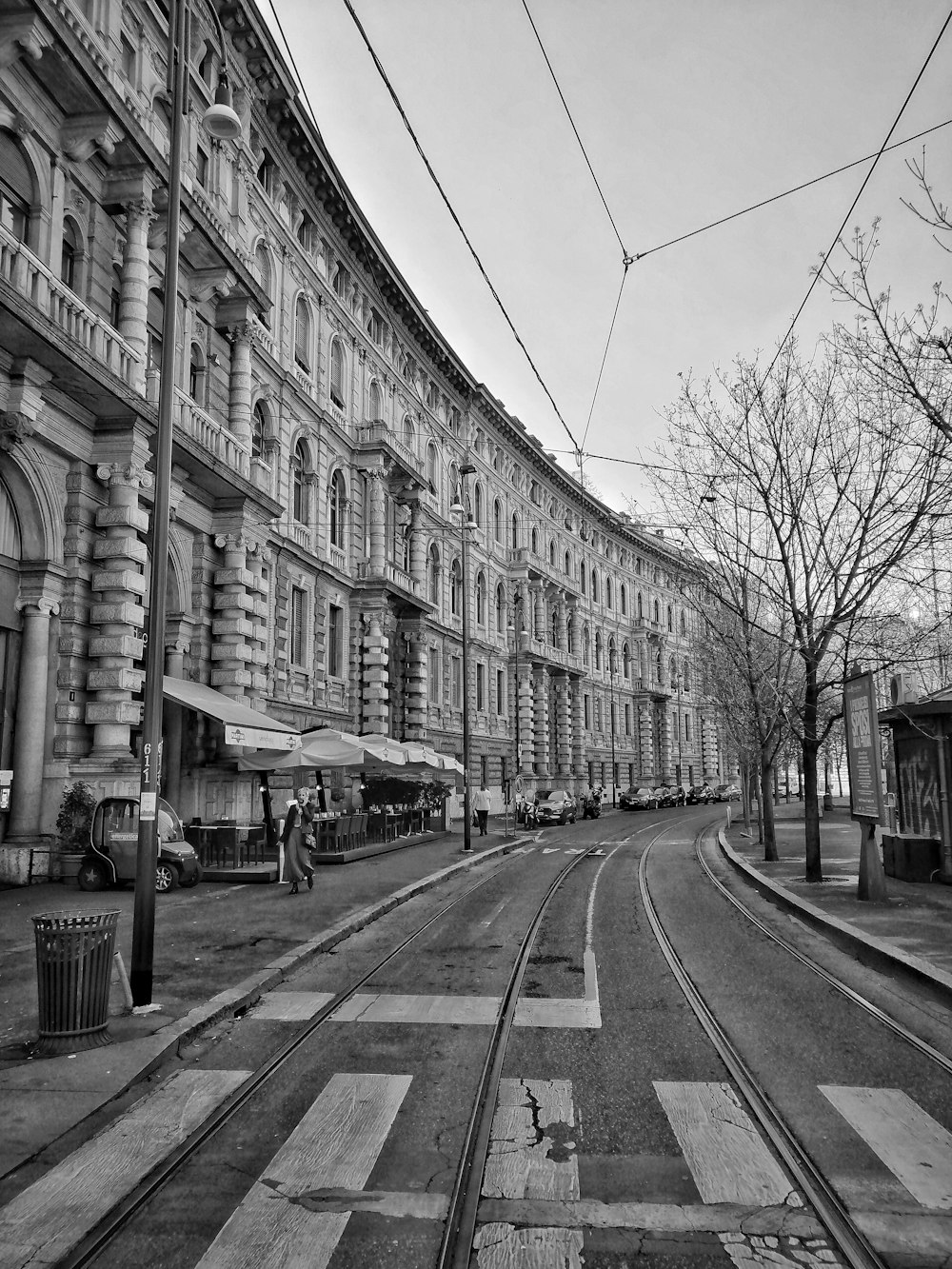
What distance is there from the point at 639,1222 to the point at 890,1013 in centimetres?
482

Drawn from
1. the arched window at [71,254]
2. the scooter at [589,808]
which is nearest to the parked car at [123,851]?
the arched window at [71,254]

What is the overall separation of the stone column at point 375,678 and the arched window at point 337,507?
304 cm

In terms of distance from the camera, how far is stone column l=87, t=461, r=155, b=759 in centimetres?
1698

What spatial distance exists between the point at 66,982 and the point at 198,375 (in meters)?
19.0

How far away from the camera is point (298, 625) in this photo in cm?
2909

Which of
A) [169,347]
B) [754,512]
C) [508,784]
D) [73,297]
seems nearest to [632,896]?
[754,512]

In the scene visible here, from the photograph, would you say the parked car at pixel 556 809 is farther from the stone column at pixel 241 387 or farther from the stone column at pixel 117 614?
the stone column at pixel 117 614

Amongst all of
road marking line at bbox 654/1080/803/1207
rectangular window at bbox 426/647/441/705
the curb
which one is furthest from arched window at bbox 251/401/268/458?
road marking line at bbox 654/1080/803/1207

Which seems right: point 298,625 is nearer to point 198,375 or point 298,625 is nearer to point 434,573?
point 198,375

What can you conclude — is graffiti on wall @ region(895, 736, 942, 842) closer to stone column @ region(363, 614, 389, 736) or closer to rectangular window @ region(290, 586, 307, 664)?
rectangular window @ region(290, 586, 307, 664)

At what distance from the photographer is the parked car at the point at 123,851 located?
49.7 ft

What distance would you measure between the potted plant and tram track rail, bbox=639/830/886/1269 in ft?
36.9

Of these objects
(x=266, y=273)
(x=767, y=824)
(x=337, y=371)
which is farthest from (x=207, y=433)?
(x=767, y=824)

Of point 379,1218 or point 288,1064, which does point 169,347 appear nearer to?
point 288,1064
